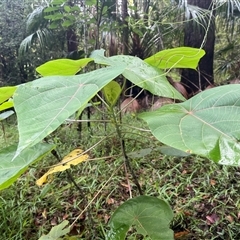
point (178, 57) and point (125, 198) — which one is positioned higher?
point (178, 57)

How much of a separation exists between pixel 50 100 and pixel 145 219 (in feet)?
1.18

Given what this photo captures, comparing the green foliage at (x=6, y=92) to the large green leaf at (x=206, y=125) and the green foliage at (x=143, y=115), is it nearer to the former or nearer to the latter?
the green foliage at (x=143, y=115)

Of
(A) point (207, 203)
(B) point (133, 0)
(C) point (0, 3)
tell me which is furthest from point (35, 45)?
(A) point (207, 203)

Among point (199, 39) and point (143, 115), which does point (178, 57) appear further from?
point (199, 39)

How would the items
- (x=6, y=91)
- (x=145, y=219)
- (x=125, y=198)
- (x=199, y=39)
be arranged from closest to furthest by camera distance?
(x=6, y=91)
(x=145, y=219)
(x=125, y=198)
(x=199, y=39)

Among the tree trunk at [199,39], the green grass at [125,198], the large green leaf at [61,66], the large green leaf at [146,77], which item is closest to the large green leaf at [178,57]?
the large green leaf at [146,77]

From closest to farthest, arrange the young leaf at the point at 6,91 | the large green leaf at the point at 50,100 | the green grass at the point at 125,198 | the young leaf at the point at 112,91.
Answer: the large green leaf at the point at 50,100 < the young leaf at the point at 6,91 < the young leaf at the point at 112,91 < the green grass at the point at 125,198

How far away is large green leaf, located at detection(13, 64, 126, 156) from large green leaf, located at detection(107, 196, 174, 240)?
0.31 meters

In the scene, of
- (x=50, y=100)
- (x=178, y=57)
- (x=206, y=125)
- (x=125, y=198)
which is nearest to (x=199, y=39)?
(x=125, y=198)

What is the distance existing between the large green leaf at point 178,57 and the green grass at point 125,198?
43 centimetres

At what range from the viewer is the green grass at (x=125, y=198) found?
1.05 metres

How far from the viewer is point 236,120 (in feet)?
1.32

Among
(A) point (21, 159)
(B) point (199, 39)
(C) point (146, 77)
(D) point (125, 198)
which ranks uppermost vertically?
(C) point (146, 77)

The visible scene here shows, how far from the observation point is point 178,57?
632mm
